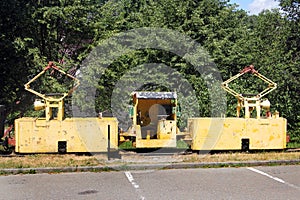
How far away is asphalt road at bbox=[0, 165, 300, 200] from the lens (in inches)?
299

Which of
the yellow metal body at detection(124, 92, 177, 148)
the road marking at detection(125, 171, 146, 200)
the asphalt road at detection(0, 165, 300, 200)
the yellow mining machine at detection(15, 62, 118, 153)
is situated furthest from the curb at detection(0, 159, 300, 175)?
the yellow metal body at detection(124, 92, 177, 148)

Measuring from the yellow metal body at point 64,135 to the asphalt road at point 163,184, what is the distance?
7.41 ft

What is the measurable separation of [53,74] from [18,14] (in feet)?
10.2

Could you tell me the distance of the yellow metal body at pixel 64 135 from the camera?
1163 cm

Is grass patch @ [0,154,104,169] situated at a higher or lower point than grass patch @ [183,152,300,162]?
lower

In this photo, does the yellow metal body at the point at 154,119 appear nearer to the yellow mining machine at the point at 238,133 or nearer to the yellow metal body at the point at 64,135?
the yellow mining machine at the point at 238,133

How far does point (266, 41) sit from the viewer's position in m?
24.0

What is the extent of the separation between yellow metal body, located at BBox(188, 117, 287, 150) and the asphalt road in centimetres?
211

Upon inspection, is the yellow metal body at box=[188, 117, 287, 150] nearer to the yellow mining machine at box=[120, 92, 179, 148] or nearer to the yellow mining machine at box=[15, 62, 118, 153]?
the yellow mining machine at box=[120, 92, 179, 148]

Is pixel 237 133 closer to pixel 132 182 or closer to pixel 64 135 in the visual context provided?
pixel 132 182

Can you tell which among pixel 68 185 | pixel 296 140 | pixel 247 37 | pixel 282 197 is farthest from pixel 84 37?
pixel 282 197

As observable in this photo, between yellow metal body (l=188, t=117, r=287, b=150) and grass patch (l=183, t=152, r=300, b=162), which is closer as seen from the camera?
grass patch (l=183, t=152, r=300, b=162)

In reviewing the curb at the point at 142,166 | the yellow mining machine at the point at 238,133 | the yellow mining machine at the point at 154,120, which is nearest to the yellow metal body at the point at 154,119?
the yellow mining machine at the point at 154,120

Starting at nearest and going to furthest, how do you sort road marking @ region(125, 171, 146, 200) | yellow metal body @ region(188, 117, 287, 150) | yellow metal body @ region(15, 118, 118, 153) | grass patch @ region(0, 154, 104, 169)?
road marking @ region(125, 171, 146, 200), grass patch @ region(0, 154, 104, 169), yellow metal body @ region(15, 118, 118, 153), yellow metal body @ region(188, 117, 287, 150)
